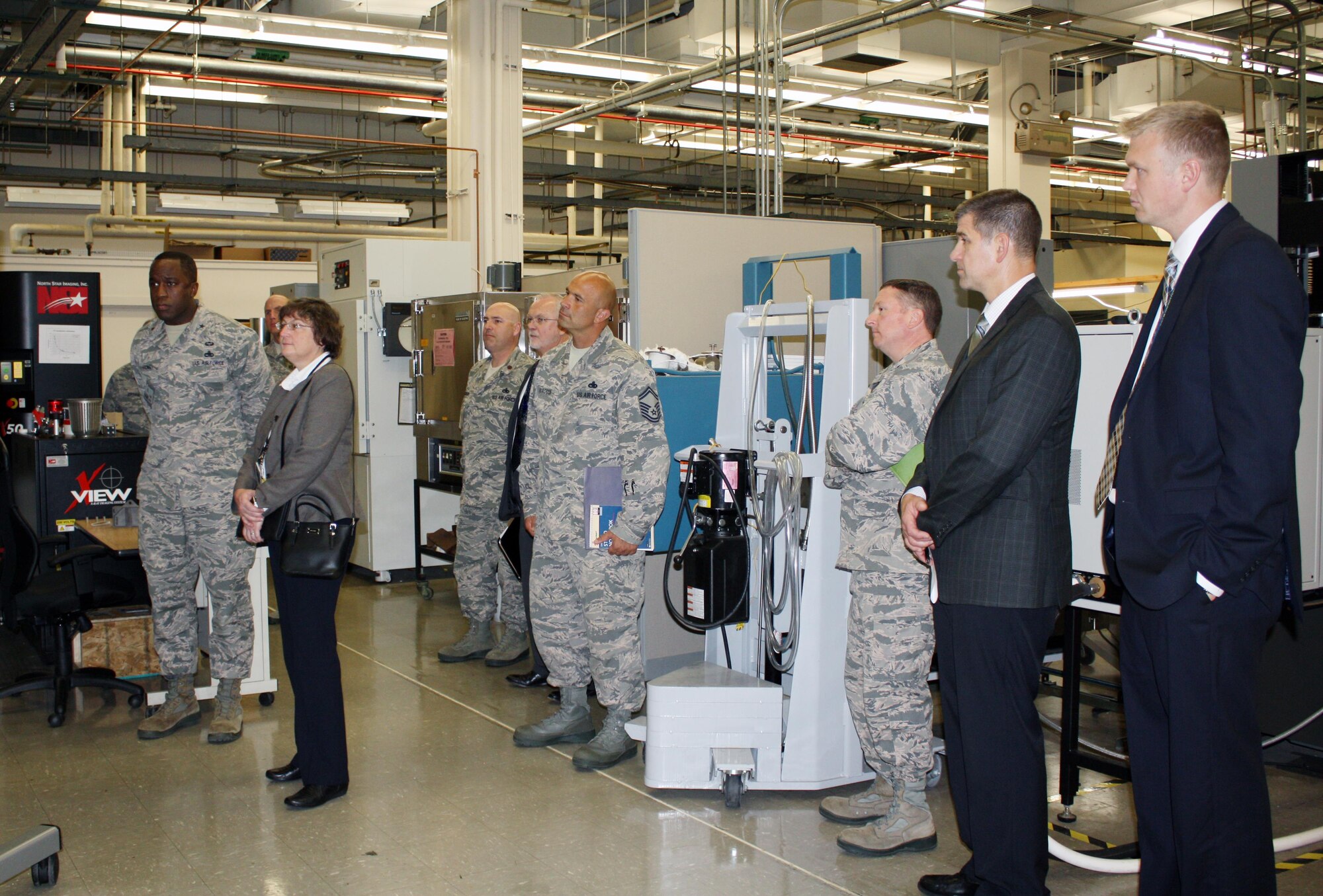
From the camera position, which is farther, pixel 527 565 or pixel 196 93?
pixel 196 93

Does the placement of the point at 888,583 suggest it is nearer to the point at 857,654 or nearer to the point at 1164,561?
the point at 857,654

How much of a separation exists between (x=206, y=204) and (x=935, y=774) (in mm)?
8522

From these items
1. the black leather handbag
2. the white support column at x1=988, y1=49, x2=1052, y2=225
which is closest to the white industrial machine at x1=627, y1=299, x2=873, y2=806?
the black leather handbag

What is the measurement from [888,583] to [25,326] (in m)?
5.39

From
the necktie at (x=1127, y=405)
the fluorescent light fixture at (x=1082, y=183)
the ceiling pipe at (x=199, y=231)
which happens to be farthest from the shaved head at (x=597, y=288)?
the fluorescent light fixture at (x=1082, y=183)

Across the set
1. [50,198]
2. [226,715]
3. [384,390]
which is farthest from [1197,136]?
[50,198]

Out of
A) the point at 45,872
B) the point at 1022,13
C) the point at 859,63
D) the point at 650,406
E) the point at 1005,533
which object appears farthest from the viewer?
the point at 859,63

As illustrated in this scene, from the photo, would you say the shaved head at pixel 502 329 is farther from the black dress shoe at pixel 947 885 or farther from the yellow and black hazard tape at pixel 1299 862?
the yellow and black hazard tape at pixel 1299 862

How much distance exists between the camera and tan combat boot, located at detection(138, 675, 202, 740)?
4.15 metres

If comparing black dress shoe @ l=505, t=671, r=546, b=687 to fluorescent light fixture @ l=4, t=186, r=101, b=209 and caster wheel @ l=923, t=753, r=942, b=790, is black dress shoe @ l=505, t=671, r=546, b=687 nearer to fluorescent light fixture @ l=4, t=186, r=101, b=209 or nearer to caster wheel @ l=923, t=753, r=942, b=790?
caster wheel @ l=923, t=753, r=942, b=790

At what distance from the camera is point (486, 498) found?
527cm

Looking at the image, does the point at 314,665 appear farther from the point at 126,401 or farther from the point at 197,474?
the point at 126,401

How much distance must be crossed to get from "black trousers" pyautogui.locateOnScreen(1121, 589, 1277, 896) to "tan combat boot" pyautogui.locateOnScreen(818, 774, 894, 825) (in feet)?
4.17

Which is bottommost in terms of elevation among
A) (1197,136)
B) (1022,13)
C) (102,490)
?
(102,490)
